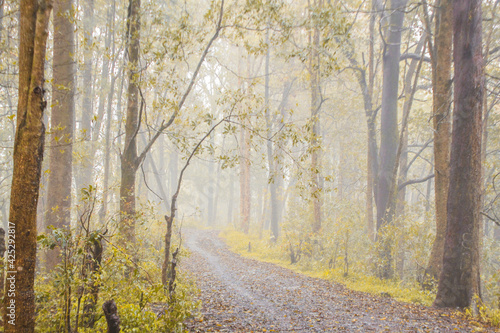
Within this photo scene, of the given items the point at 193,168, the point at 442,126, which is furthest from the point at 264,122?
the point at 193,168

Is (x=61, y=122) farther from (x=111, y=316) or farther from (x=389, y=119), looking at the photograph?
(x=389, y=119)

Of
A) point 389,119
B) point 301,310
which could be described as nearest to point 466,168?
point 301,310

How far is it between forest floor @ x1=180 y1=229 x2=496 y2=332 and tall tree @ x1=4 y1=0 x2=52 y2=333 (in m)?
2.63

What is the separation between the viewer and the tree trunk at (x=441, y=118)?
772 cm

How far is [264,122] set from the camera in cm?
729

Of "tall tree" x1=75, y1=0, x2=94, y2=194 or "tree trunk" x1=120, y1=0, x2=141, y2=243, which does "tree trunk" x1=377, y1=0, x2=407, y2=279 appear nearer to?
"tree trunk" x1=120, y1=0, x2=141, y2=243

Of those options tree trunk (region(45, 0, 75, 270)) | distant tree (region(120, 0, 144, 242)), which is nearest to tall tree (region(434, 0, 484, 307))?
distant tree (region(120, 0, 144, 242))

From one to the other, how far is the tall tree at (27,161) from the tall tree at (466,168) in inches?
295

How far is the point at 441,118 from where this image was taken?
782cm

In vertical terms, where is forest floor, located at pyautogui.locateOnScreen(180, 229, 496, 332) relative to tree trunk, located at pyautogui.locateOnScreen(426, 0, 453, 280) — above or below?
below

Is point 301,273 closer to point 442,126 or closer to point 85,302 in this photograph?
point 442,126

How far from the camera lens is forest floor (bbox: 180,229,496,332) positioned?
5188 mm

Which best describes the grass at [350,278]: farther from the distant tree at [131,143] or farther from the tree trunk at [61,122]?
the tree trunk at [61,122]

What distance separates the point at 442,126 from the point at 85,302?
28.9 ft
